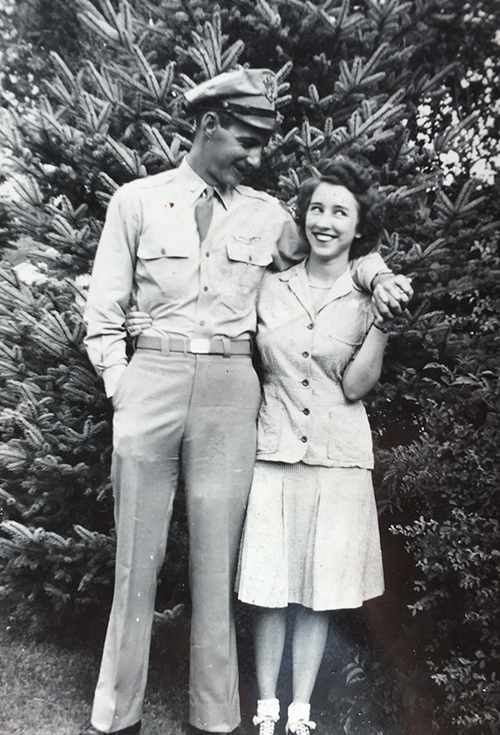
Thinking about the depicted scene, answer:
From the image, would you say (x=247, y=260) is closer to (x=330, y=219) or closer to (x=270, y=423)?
(x=330, y=219)

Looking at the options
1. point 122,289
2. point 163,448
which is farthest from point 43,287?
point 163,448

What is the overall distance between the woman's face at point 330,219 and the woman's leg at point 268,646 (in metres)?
1.38

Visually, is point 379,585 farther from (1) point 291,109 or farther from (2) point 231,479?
(1) point 291,109

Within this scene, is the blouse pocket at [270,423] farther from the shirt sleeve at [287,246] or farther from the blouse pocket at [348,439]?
the shirt sleeve at [287,246]

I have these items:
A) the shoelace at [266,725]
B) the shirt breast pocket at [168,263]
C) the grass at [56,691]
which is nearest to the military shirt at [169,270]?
the shirt breast pocket at [168,263]

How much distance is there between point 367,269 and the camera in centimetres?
239

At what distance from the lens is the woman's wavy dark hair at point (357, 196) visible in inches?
94.2

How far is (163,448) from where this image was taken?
7.80 ft

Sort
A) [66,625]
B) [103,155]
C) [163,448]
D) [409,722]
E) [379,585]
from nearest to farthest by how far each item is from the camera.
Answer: [163,448] → [379,585] → [409,722] → [103,155] → [66,625]

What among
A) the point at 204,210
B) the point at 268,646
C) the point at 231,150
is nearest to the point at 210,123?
the point at 231,150

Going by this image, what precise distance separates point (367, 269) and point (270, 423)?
686 millimetres

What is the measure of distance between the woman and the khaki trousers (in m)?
0.10

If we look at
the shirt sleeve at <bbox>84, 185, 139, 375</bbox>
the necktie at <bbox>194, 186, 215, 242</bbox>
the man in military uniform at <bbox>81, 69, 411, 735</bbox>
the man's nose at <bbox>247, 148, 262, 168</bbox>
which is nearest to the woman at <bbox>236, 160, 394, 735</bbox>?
the man in military uniform at <bbox>81, 69, 411, 735</bbox>

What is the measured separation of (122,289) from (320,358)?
2.59 ft
